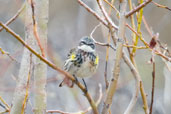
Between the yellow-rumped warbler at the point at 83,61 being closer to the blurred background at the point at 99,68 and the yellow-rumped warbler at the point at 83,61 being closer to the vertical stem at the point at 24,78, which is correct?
the vertical stem at the point at 24,78

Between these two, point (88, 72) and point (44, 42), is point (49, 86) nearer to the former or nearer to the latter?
point (88, 72)

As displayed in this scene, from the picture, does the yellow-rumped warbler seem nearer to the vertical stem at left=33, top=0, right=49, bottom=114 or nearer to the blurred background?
the vertical stem at left=33, top=0, right=49, bottom=114

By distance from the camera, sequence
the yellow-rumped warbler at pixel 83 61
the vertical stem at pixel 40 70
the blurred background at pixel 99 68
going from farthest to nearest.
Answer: the blurred background at pixel 99 68 → the yellow-rumped warbler at pixel 83 61 → the vertical stem at pixel 40 70

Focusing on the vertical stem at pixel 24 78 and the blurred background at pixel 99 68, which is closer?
the vertical stem at pixel 24 78

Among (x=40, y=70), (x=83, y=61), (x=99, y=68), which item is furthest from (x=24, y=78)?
(x=99, y=68)

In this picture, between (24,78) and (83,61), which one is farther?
(83,61)

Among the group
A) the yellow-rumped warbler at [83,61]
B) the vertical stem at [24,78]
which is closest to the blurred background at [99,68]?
the yellow-rumped warbler at [83,61]

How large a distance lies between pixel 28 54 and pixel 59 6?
5.34 metres

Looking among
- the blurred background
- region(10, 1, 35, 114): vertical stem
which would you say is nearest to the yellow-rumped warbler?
region(10, 1, 35, 114): vertical stem

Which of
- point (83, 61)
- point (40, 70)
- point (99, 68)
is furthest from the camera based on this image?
point (99, 68)

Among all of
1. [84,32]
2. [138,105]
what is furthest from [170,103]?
[84,32]

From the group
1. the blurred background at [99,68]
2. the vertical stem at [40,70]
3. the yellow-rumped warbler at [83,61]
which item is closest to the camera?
the vertical stem at [40,70]

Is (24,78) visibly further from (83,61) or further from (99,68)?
(99,68)

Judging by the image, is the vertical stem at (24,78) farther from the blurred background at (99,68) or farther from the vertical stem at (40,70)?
the blurred background at (99,68)
